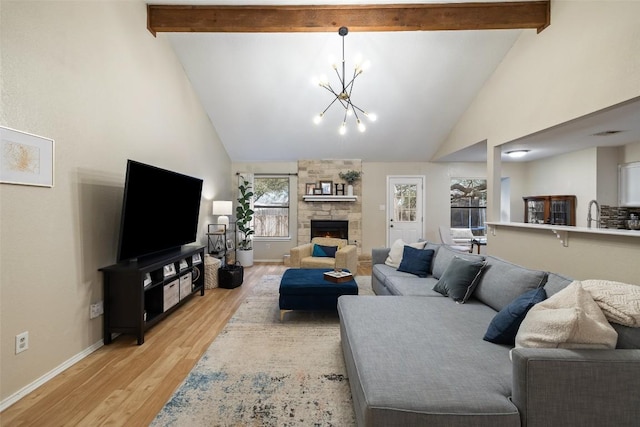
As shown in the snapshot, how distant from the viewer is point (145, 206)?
291 centimetres

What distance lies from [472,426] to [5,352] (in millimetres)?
2710

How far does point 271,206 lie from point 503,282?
5.37 m

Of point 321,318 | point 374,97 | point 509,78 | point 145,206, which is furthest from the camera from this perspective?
point 374,97

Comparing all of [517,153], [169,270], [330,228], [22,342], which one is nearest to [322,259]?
[330,228]

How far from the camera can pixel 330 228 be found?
680cm

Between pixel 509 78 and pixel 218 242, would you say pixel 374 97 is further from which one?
pixel 218 242

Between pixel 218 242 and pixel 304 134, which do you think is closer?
pixel 218 242

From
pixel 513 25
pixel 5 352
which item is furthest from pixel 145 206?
pixel 513 25

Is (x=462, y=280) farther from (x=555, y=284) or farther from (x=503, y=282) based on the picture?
(x=555, y=284)

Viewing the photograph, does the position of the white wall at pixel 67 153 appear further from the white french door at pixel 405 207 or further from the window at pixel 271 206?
the white french door at pixel 405 207

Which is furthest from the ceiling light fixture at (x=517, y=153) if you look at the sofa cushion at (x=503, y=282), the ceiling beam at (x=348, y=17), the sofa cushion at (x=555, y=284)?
the sofa cushion at (x=555, y=284)

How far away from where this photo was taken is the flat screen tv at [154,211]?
2660 millimetres

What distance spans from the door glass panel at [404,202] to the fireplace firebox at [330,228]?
1.25m

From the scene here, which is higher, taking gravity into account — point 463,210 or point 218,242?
point 463,210
